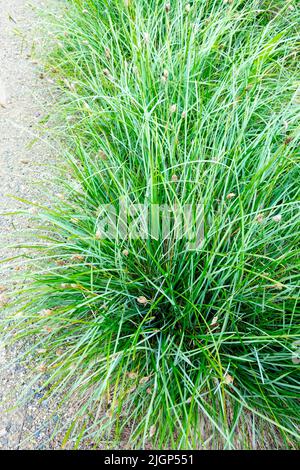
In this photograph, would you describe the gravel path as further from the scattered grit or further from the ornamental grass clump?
the ornamental grass clump

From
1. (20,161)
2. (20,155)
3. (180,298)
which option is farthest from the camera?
(20,155)

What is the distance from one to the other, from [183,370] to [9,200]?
1.18m

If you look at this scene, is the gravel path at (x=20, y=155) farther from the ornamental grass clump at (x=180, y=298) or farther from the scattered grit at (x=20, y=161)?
the ornamental grass clump at (x=180, y=298)

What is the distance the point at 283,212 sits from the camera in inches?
53.4

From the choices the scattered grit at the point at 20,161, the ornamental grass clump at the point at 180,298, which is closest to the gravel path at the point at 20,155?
the scattered grit at the point at 20,161

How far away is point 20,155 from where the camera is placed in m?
2.06

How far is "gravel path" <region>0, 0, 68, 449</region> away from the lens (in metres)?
1.31

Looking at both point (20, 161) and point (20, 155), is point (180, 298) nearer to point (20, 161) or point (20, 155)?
point (20, 161)

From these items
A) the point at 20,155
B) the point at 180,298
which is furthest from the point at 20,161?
the point at 180,298

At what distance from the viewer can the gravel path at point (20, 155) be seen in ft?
4.30

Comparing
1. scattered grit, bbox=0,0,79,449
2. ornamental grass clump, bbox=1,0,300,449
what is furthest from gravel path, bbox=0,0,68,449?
ornamental grass clump, bbox=1,0,300,449
